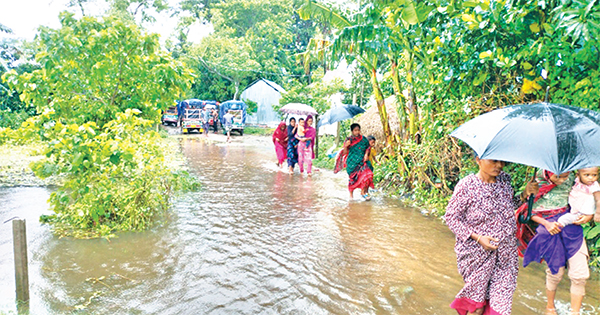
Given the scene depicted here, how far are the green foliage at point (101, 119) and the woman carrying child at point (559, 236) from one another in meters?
4.57

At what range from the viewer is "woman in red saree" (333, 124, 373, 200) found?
7.86 m

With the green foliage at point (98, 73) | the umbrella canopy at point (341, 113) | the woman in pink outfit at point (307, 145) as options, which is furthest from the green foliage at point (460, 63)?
the green foliage at point (98, 73)

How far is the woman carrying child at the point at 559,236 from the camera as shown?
3252 millimetres

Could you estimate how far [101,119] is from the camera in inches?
291

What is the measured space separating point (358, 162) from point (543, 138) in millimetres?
5153

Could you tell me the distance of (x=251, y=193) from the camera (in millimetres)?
8414

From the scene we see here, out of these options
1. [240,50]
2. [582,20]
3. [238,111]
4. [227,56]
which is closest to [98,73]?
[582,20]

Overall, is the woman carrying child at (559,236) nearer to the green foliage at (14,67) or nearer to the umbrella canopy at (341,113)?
the umbrella canopy at (341,113)

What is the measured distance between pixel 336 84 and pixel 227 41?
1664 cm

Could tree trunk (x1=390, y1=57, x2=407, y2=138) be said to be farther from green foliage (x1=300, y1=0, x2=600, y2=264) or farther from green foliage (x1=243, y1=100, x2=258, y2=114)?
green foliage (x1=243, y1=100, x2=258, y2=114)

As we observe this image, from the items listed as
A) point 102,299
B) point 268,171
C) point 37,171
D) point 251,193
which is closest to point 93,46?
point 37,171

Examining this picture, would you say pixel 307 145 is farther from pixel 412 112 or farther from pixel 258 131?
pixel 258 131

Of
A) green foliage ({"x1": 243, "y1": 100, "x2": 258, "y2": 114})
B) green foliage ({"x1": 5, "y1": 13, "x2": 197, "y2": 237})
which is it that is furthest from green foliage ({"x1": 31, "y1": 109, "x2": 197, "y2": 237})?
green foliage ({"x1": 243, "y1": 100, "x2": 258, "y2": 114})

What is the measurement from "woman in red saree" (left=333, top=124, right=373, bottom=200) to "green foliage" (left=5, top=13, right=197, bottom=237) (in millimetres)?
3234
